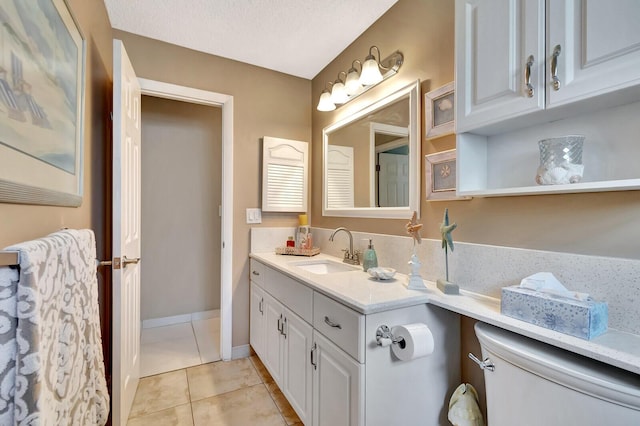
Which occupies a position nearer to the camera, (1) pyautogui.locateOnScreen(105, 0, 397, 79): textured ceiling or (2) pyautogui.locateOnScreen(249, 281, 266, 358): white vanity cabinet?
(1) pyautogui.locateOnScreen(105, 0, 397, 79): textured ceiling

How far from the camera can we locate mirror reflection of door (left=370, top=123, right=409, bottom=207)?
5.30 feet

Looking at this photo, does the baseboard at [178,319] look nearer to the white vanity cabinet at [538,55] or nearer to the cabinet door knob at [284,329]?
the cabinet door knob at [284,329]

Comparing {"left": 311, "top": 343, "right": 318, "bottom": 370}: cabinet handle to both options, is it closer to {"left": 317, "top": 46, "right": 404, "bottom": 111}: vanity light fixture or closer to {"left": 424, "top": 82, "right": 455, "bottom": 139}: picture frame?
{"left": 424, "top": 82, "right": 455, "bottom": 139}: picture frame

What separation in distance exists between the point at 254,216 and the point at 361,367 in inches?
62.1

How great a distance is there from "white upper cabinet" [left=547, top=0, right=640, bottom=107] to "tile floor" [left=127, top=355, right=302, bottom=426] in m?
1.93

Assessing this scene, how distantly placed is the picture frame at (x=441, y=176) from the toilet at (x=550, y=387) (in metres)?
0.63

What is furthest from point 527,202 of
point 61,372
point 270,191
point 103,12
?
point 103,12

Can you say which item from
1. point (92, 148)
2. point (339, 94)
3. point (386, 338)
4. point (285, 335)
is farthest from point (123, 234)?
point (339, 94)

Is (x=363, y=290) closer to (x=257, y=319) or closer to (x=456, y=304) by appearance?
(x=456, y=304)

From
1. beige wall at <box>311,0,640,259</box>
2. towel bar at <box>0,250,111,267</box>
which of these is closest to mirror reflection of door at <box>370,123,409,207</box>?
beige wall at <box>311,0,640,259</box>

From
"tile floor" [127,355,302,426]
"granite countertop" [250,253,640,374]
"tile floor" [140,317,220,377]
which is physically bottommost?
"tile floor" [127,355,302,426]

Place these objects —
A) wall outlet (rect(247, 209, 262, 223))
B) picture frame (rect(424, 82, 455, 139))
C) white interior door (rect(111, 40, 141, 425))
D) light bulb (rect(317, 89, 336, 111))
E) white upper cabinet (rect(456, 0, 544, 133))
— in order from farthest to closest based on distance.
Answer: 1. wall outlet (rect(247, 209, 262, 223))
2. light bulb (rect(317, 89, 336, 111))
3. white interior door (rect(111, 40, 141, 425))
4. picture frame (rect(424, 82, 455, 139))
5. white upper cabinet (rect(456, 0, 544, 133))

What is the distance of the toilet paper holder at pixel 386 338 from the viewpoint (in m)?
1.06

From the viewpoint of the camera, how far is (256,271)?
7.21 feet
